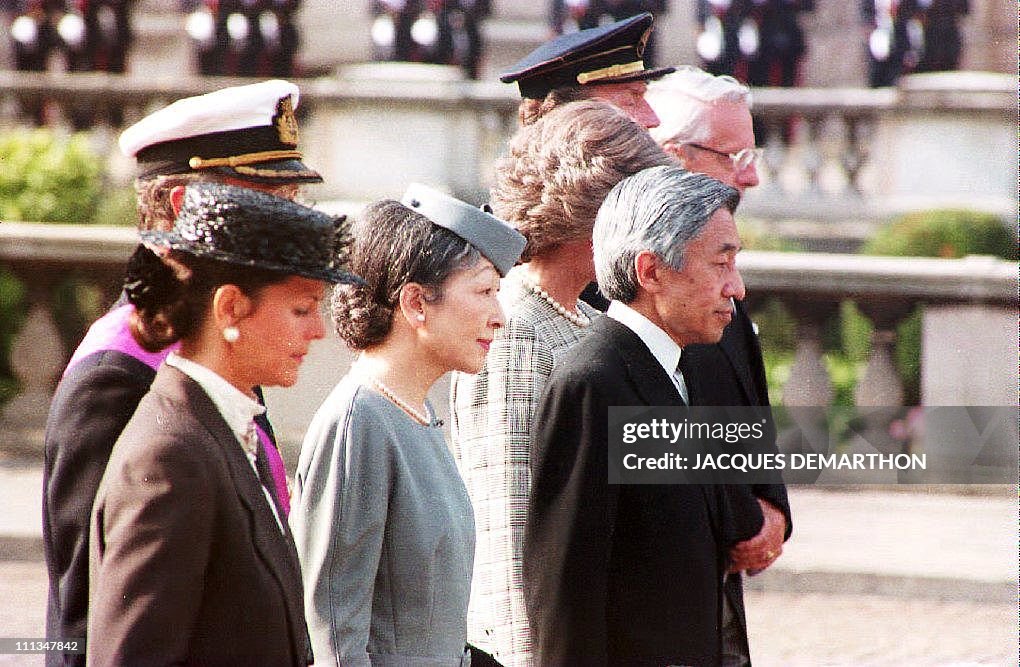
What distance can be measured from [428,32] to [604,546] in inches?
382

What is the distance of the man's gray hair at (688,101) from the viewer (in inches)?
166

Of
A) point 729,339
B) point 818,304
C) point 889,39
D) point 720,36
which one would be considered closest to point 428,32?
point 720,36

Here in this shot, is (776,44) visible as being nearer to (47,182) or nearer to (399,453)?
(47,182)

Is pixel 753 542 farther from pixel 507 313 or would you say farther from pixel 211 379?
pixel 211 379

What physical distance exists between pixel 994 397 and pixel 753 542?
5070 millimetres

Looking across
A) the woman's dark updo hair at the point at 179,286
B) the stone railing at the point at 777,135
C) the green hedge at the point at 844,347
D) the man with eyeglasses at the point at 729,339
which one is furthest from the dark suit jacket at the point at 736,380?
the stone railing at the point at 777,135

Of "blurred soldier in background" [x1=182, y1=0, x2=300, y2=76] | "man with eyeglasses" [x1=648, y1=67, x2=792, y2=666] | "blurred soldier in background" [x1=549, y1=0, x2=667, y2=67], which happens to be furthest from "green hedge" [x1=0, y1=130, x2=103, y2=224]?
"man with eyeglasses" [x1=648, y1=67, x2=792, y2=666]

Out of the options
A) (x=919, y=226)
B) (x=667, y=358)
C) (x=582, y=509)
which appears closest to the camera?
(x=582, y=509)

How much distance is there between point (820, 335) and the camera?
28.2 ft

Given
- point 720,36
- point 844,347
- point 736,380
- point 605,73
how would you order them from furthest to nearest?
point 720,36
point 844,347
point 605,73
point 736,380

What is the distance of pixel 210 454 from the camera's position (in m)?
2.38

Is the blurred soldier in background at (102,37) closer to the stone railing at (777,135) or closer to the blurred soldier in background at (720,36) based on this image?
the stone railing at (777,135)

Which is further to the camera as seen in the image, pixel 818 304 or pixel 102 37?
pixel 102 37

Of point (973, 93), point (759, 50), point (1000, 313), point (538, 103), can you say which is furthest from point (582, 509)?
point (759, 50)
